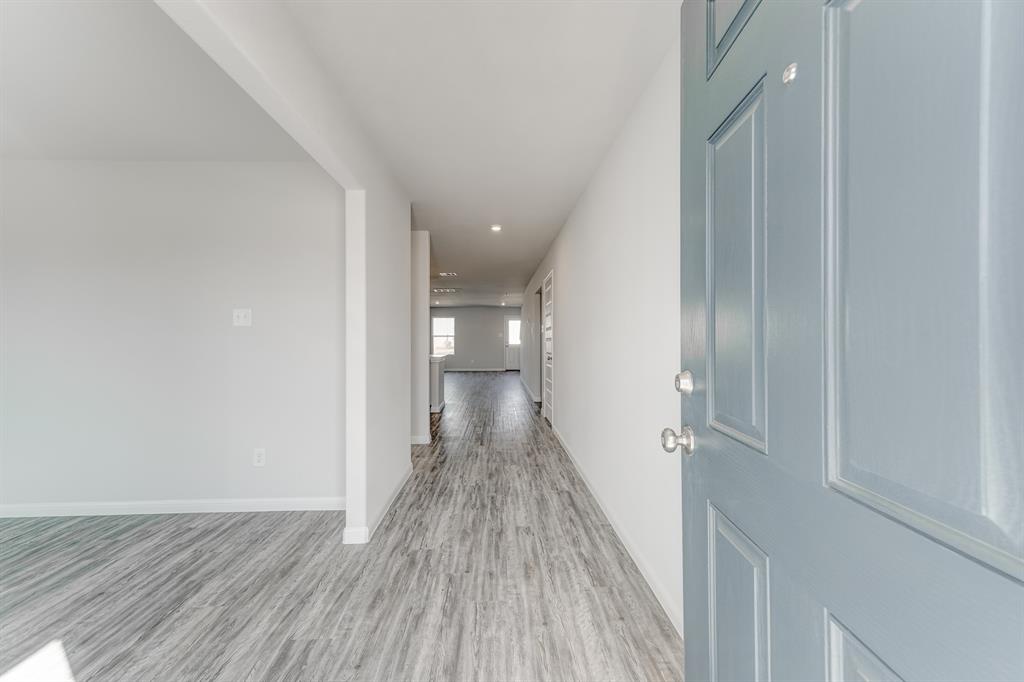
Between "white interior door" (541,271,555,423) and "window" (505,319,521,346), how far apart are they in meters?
8.41

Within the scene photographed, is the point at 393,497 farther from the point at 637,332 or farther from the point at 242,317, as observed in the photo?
the point at 637,332

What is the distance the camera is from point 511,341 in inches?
579

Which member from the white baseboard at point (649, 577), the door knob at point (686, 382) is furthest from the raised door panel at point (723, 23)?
the white baseboard at point (649, 577)

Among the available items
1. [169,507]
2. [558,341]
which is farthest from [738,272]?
[558,341]

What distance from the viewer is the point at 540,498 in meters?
3.06

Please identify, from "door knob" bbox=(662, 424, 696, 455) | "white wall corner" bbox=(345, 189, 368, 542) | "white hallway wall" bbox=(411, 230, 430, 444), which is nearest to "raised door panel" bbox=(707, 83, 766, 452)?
"door knob" bbox=(662, 424, 696, 455)

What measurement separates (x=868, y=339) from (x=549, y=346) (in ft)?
17.6


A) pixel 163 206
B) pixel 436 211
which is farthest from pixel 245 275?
pixel 436 211

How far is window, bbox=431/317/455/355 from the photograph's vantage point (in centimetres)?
1463

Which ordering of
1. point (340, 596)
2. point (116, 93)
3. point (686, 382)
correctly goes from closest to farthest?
point (686, 382), point (340, 596), point (116, 93)

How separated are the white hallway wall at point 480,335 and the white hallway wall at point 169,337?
458 inches

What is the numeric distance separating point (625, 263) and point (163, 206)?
126 inches

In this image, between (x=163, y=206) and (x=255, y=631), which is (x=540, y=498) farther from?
(x=163, y=206)

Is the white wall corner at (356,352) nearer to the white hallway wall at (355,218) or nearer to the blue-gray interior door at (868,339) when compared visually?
the white hallway wall at (355,218)
